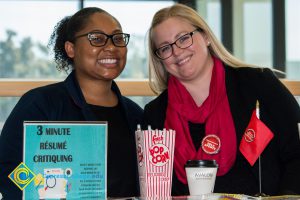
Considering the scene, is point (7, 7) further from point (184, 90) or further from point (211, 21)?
point (184, 90)

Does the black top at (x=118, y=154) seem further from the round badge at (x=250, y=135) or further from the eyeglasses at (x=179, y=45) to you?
the round badge at (x=250, y=135)

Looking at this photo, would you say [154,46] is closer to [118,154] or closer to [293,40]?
[118,154]

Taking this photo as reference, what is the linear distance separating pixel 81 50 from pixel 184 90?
1.46ft

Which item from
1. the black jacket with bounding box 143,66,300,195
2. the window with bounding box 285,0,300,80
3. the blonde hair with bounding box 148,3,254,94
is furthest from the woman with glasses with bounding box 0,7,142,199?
the window with bounding box 285,0,300,80

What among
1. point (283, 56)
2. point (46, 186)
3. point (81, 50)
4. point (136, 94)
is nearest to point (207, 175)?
point (46, 186)

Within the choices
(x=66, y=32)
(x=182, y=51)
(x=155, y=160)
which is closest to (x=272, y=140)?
(x=182, y=51)

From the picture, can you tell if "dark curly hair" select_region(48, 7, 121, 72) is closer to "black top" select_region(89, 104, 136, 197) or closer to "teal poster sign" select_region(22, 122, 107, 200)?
"black top" select_region(89, 104, 136, 197)

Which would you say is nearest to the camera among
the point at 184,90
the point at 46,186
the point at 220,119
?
the point at 46,186

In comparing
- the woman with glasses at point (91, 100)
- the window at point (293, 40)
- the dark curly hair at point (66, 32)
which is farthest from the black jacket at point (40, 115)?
the window at point (293, 40)

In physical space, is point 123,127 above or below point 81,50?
below

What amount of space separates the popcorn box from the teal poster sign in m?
0.13

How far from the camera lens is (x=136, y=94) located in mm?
2549

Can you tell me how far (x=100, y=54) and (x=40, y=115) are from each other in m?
0.34

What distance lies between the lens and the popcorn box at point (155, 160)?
5.16 ft
